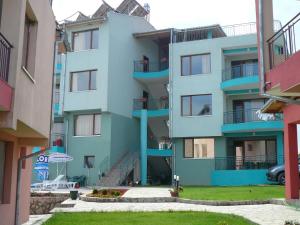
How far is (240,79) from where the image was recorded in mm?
32781

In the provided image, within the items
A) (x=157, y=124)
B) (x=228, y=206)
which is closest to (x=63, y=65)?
(x=157, y=124)

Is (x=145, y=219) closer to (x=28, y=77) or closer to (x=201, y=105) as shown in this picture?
(x=28, y=77)

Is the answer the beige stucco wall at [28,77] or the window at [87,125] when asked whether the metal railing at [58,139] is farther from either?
the beige stucco wall at [28,77]

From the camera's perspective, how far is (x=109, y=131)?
3509 centimetres

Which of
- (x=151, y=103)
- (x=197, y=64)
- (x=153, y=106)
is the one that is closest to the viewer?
(x=197, y=64)

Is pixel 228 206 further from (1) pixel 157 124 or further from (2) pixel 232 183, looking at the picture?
(1) pixel 157 124

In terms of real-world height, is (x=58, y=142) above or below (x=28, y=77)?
above

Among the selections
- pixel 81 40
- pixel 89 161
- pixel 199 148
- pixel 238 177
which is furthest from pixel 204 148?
pixel 81 40

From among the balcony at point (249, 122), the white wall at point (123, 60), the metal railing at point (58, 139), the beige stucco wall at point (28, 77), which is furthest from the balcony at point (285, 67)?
the metal railing at point (58, 139)

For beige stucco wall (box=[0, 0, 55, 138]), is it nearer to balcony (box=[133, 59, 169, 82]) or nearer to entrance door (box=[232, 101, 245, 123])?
entrance door (box=[232, 101, 245, 123])

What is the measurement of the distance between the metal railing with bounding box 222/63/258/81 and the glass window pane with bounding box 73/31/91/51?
1095 cm

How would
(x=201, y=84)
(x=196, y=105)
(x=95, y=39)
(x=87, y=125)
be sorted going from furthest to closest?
(x=95, y=39)
(x=87, y=125)
(x=196, y=105)
(x=201, y=84)

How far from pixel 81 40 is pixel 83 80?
3.32 m

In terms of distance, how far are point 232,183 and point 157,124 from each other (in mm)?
10494
